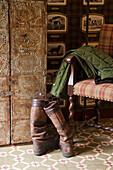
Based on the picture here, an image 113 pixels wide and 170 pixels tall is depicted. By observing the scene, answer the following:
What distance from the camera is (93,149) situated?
310 centimetres

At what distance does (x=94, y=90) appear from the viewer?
2877 millimetres

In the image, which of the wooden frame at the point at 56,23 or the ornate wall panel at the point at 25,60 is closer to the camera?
the ornate wall panel at the point at 25,60

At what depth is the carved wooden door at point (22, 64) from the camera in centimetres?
296

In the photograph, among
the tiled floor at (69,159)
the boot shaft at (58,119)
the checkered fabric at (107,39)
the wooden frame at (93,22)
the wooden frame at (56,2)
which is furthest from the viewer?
the wooden frame at (93,22)

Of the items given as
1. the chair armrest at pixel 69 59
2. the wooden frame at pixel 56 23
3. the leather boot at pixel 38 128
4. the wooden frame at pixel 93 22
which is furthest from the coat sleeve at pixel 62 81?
the wooden frame at pixel 93 22

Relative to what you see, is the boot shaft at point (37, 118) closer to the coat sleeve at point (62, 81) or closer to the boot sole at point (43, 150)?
the boot sole at point (43, 150)

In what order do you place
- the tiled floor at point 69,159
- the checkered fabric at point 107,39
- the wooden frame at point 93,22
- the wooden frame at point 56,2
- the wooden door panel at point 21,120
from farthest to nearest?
the wooden frame at point 93,22 → the wooden frame at point 56,2 → the checkered fabric at point 107,39 → the wooden door panel at point 21,120 → the tiled floor at point 69,159

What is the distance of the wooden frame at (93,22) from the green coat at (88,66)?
0.73 metres

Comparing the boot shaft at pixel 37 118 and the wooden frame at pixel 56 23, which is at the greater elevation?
the wooden frame at pixel 56 23

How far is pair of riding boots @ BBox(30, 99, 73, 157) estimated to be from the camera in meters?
2.92

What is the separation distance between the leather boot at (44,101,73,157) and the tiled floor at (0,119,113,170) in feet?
0.28

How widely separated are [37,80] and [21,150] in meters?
0.77

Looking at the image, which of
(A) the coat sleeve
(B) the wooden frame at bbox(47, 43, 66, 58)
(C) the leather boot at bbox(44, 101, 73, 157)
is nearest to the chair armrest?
(A) the coat sleeve

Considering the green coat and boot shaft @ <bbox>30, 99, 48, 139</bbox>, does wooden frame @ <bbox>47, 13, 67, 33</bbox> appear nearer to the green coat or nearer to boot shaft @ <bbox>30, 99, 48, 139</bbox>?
the green coat
